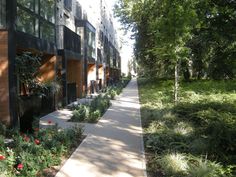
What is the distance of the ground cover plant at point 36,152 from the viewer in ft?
18.6

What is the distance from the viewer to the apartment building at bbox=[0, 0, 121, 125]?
961cm

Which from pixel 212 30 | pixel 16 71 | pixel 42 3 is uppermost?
pixel 42 3

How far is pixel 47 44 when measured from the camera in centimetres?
1365

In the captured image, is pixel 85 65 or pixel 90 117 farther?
pixel 85 65

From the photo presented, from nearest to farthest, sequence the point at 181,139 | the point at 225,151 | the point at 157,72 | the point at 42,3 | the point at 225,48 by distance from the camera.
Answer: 1. the point at 225,151
2. the point at 181,139
3. the point at 42,3
4. the point at 225,48
5. the point at 157,72

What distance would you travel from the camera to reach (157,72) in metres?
36.9

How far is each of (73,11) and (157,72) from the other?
16536 millimetres

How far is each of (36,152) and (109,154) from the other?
1.77m

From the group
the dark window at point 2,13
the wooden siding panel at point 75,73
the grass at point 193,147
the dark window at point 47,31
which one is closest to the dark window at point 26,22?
the dark window at point 47,31

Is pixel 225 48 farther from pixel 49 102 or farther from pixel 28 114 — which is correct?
pixel 28 114

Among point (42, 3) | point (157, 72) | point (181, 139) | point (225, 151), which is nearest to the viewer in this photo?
point (225, 151)

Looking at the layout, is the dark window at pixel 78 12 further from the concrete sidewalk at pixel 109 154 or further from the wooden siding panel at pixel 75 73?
the concrete sidewalk at pixel 109 154

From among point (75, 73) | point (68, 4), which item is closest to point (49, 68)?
point (75, 73)

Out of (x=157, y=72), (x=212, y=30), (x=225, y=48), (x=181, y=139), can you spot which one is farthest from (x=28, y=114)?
(x=157, y=72)
